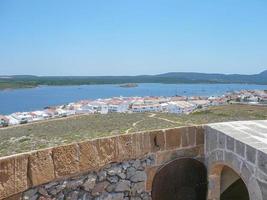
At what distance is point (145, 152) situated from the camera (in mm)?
3756

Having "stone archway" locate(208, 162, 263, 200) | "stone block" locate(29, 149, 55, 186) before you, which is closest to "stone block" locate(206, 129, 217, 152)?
"stone archway" locate(208, 162, 263, 200)

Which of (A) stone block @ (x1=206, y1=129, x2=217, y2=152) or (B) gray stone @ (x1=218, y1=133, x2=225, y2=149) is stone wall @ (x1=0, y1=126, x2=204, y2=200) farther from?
(B) gray stone @ (x1=218, y1=133, x2=225, y2=149)

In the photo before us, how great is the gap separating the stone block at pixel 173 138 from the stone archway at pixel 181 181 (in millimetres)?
197

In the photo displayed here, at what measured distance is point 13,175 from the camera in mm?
2785

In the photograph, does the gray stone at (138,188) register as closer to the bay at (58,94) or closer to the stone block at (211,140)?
the stone block at (211,140)

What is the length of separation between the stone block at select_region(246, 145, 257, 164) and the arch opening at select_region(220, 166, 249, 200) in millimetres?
1109

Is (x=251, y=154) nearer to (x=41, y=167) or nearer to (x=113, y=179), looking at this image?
(x=113, y=179)

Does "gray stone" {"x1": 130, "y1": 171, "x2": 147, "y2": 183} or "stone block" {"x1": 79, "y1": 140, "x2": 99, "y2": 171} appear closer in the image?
"stone block" {"x1": 79, "y1": 140, "x2": 99, "y2": 171}

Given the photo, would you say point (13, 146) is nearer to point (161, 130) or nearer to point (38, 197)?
point (38, 197)

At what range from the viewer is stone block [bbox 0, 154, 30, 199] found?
8.93 feet

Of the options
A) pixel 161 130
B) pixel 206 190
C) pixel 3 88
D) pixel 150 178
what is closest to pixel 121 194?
pixel 150 178

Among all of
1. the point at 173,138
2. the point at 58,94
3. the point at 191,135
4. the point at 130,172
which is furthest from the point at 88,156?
the point at 58,94

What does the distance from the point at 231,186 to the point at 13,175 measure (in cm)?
292

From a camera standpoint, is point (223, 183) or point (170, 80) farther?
point (170, 80)
